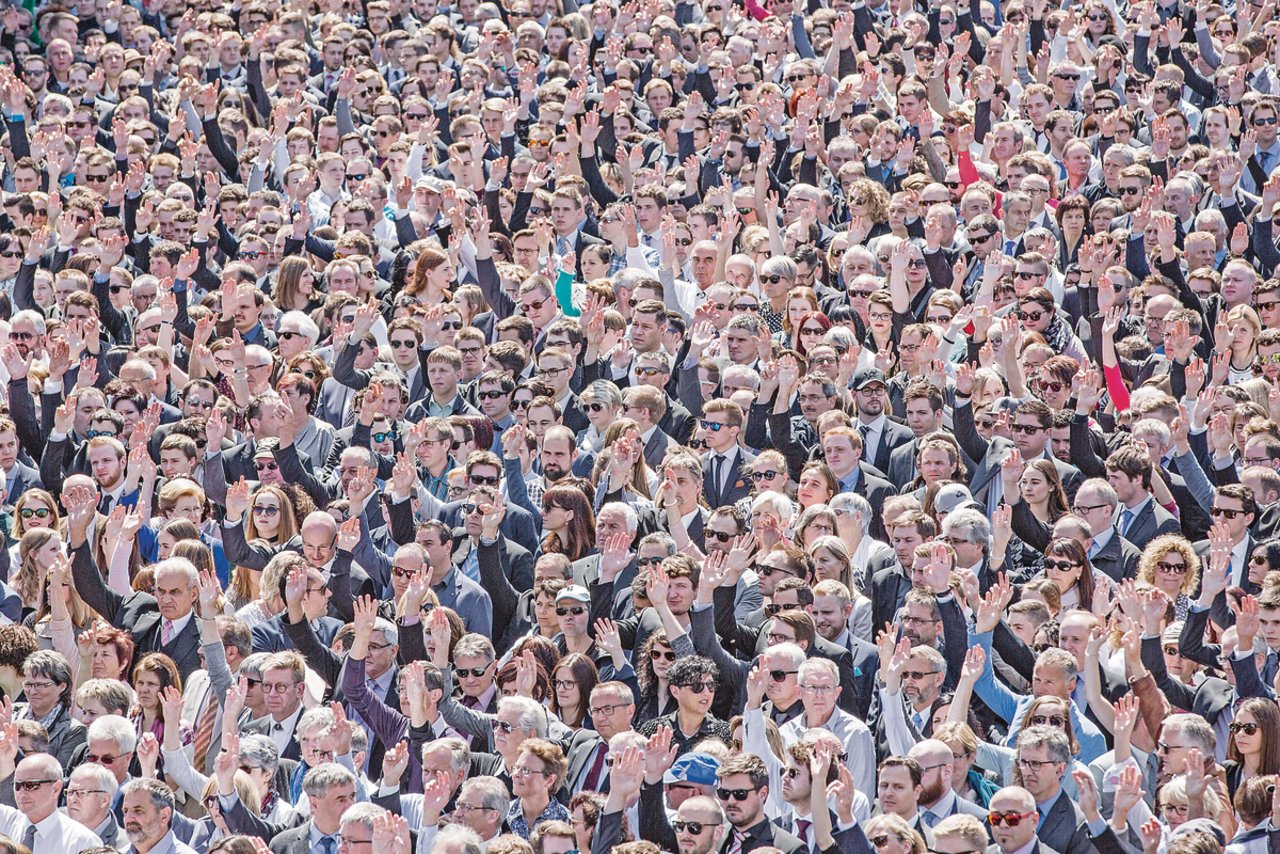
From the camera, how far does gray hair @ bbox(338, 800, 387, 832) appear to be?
8.07 m

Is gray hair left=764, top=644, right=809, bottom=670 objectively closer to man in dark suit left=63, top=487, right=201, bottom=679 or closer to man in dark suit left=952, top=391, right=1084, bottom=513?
man in dark suit left=952, top=391, right=1084, bottom=513

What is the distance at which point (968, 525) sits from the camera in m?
10.1

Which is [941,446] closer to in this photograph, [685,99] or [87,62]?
[685,99]

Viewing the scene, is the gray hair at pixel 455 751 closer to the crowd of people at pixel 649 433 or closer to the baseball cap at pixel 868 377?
the crowd of people at pixel 649 433

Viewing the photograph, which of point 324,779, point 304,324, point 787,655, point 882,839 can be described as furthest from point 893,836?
point 304,324

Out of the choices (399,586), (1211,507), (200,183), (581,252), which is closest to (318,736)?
(399,586)

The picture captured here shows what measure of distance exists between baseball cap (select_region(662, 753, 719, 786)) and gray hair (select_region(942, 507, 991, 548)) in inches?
82.1

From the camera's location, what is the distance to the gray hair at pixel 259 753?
29.5ft

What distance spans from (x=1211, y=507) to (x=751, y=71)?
668cm

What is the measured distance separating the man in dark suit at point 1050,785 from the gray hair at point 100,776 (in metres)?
3.55

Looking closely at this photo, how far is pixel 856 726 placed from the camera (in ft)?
29.4

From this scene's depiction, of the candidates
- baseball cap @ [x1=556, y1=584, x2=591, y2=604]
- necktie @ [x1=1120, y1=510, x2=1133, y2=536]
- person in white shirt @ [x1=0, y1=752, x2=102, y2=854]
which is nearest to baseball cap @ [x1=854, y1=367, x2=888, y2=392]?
necktie @ [x1=1120, y1=510, x2=1133, y2=536]

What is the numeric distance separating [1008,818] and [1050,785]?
1.24 ft

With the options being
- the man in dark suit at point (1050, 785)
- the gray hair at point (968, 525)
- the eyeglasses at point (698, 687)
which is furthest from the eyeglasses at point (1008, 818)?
the gray hair at point (968, 525)
